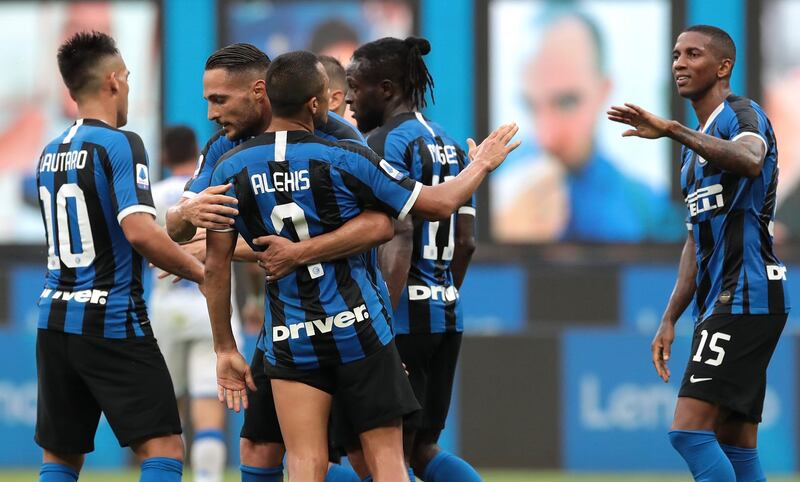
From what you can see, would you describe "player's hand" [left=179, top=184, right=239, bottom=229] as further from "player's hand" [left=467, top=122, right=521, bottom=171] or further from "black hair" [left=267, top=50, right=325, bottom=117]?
"player's hand" [left=467, top=122, right=521, bottom=171]

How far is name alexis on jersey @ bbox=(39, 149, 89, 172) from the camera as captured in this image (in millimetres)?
5871

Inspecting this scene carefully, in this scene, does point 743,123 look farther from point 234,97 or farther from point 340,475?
point 340,475

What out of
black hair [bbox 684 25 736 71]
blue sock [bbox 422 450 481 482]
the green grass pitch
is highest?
black hair [bbox 684 25 736 71]

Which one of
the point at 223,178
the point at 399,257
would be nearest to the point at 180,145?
the point at 399,257

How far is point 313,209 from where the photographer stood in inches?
208

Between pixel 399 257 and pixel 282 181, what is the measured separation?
1001 millimetres

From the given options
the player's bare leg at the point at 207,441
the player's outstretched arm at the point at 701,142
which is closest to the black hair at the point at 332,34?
the player's bare leg at the point at 207,441

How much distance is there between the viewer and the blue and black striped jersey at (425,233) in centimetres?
628

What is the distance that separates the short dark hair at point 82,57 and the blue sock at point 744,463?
309 cm

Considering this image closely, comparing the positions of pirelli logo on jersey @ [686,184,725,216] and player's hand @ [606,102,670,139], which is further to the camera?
pirelli logo on jersey @ [686,184,725,216]

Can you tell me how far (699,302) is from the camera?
248 inches

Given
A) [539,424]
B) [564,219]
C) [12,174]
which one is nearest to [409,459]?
[539,424]

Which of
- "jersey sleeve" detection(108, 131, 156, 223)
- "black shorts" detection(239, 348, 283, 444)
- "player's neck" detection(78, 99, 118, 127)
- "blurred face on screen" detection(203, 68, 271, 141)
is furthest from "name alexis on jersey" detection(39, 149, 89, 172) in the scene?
"black shorts" detection(239, 348, 283, 444)

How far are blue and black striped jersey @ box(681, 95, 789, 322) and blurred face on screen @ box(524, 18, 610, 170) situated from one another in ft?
22.3
